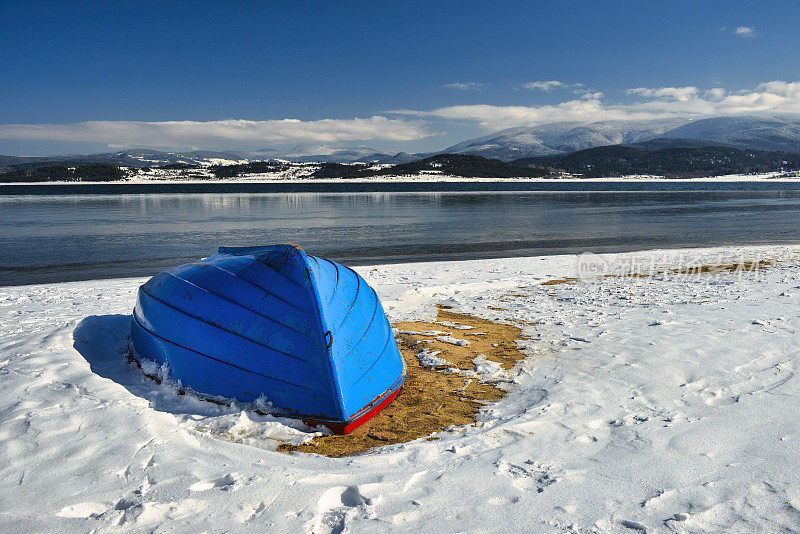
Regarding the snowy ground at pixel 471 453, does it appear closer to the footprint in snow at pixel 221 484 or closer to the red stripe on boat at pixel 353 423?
the footprint in snow at pixel 221 484

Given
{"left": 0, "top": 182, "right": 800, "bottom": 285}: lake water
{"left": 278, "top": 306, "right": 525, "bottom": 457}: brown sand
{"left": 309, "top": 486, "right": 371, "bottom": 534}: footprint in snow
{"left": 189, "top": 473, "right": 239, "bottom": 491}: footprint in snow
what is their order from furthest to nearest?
{"left": 0, "top": 182, "right": 800, "bottom": 285}: lake water
{"left": 278, "top": 306, "right": 525, "bottom": 457}: brown sand
{"left": 189, "top": 473, "right": 239, "bottom": 491}: footprint in snow
{"left": 309, "top": 486, "right": 371, "bottom": 534}: footprint in snow

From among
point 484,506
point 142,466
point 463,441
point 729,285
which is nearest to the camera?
point 484,506

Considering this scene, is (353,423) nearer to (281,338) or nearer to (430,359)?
(281,338)

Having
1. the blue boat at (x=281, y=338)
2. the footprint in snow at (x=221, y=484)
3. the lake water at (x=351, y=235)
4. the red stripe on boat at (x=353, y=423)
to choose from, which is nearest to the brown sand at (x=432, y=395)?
the red stripe on boat at (x=353, y=423)

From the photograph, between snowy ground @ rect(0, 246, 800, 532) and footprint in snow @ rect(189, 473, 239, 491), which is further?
footprint in snow @ rect(189, 473, 239, 491)

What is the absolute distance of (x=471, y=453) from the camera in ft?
13.8

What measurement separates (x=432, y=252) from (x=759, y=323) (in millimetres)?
11785

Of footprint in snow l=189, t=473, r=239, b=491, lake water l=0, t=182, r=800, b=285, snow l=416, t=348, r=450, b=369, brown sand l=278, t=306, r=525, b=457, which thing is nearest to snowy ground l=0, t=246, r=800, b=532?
footprint in snow l=189, t=473, r=239, b=491

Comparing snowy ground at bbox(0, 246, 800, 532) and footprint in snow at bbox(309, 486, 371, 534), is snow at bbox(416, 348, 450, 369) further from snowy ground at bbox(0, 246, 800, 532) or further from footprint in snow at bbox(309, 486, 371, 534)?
footprint in snow at bbox(309, 486, 371, 534)

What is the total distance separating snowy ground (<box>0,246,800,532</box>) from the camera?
3379mm

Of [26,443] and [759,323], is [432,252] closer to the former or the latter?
[759,323]

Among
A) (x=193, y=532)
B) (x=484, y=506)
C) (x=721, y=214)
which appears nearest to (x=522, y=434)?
(x=484, y=506)

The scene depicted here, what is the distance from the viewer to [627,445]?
430 centimetres

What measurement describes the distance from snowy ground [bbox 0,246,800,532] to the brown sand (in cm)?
19
